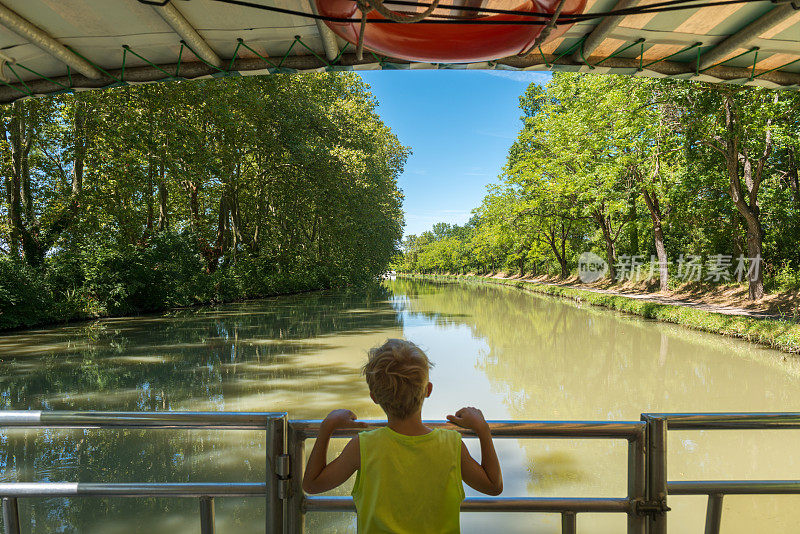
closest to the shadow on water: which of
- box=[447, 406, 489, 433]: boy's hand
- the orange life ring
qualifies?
box=[447, 406, 489, 433]: boy's hand

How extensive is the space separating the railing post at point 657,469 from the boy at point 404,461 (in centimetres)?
60

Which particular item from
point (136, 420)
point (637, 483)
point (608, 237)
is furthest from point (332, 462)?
point (608, 237)

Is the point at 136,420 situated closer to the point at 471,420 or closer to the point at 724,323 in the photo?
the point at 471,420

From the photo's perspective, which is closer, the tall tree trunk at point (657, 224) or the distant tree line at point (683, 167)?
the distant tree line at point (683, 167)

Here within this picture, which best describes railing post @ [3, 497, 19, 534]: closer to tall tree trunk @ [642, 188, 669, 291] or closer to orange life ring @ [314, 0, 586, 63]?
orange life ring @ [314, 0, 586, 63]

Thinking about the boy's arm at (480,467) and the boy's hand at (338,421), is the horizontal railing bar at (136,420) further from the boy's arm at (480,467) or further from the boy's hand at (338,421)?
the boy's arm at (480,467)

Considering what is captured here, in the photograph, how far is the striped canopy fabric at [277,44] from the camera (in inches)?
98.0

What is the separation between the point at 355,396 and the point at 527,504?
6.03 meters

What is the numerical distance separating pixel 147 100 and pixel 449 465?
17.6 metres

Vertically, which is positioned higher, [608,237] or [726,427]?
[608,237]

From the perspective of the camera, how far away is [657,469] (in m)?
1.56

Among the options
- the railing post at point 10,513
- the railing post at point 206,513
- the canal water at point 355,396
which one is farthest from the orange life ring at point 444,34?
the canal water at point 355,396

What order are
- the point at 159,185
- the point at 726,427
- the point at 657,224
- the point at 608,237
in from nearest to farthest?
the point at 726,427 → the point at 159,185 → the point at 657,224 → the point at 608,237

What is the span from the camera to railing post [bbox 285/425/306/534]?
155cm
